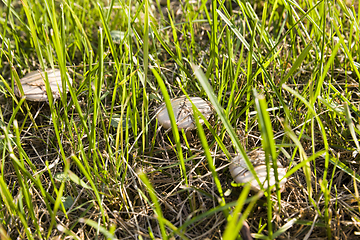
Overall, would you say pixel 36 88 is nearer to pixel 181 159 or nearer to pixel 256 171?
pixel 181 159

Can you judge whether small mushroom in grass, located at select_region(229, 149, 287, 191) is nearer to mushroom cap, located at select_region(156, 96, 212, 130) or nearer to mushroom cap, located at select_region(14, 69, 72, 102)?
mushroom cap, located at select_region(156, 96, 212, 130)

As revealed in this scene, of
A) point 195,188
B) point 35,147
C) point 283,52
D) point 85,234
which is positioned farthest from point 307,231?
point 35,147

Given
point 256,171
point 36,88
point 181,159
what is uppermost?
point 36,88

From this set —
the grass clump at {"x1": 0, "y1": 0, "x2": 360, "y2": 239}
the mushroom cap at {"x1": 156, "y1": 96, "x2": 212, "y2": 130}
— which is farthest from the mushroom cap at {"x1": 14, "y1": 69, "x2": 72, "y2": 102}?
the mushroom cap at {"x1": 156, "y1": 96, "x2": 212, "y2": 130}

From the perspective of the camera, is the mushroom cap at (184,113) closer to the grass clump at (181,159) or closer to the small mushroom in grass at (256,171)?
the grass clump at (181,159)

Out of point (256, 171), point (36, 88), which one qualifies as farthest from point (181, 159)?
point (36, 88)

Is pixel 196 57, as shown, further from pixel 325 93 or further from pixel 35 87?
pixel 35 87

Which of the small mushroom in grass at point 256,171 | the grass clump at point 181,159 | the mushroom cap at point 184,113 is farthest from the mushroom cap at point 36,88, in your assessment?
the small mushroom in grass at point 256,171

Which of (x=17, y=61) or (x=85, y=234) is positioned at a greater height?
(x=17, y=61)
